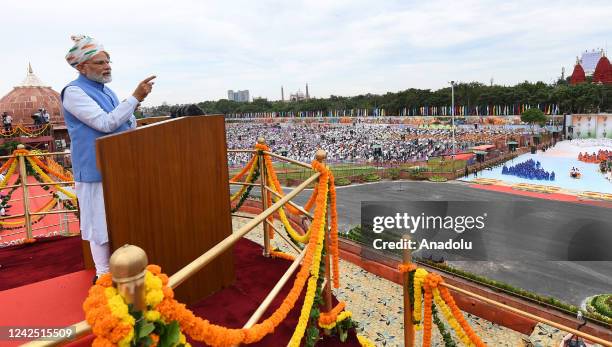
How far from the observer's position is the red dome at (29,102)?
86.6 feet

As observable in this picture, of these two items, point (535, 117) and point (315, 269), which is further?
point (535, 117)

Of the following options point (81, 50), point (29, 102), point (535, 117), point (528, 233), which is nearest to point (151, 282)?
point (81, 50)

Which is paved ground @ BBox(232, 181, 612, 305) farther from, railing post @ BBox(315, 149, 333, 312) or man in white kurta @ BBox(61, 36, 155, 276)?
man in white kurta @ BBox(61, 36, 155, 276)

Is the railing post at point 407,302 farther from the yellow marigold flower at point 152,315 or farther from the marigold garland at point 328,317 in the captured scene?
the yellow marigold flower at point 152,315

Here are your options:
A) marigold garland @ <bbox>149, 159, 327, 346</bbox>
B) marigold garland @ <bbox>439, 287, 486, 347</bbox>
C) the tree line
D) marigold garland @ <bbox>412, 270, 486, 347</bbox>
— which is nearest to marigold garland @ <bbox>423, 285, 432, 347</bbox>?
marigold garland @ <bbox>412, 270, 486, 347</bbox>

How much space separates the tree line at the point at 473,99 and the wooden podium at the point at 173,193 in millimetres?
20288

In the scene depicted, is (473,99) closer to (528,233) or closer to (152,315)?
(528,233)

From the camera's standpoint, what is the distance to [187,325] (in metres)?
1.32

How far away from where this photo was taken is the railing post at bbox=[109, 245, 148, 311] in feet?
3.63

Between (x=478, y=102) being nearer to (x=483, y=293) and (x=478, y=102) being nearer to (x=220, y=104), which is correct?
(x=483, y=293)

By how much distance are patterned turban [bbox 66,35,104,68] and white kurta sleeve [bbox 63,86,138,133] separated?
21cm

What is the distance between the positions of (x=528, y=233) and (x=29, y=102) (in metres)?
30.0

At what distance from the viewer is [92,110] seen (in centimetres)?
255

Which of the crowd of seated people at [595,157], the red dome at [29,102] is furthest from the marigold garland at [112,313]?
the crowd of seated people at [595,157]
